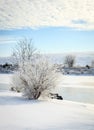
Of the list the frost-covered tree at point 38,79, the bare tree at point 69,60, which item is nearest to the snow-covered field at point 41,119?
the frost-covered tree at point 38,79

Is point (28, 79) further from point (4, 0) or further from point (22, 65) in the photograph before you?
point (4, 0)

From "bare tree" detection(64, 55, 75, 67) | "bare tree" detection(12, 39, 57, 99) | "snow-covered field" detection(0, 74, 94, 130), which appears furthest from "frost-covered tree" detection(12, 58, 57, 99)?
"bare tree" detection(64, 55, 75, 67)

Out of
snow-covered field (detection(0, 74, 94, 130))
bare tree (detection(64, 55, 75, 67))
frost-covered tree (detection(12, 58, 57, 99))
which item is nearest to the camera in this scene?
snow-covered field (detection(0, 74, 94, 130))

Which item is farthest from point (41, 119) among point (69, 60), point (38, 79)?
point (69, 60)

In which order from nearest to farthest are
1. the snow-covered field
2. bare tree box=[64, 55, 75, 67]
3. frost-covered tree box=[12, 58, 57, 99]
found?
1. the snow-covered field
2. frost-covered tree box=[12, 58, 57, 99]
3. bare tree box=[64, 55, 75, 67]

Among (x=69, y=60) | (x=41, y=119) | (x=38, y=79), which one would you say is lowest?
(x=41, y=119)

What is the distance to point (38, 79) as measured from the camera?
17.4 feet

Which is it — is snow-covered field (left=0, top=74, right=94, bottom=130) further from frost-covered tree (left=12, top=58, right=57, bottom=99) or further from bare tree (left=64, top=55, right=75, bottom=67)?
bare tree (left=64, top=55, right=75, bottom=67)

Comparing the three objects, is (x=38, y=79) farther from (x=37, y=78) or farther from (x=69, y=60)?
(x=69, y=60)

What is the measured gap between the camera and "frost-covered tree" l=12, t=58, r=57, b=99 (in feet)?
17.2

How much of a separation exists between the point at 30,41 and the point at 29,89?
233 inches

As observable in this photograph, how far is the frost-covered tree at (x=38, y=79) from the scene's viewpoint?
5.25 m

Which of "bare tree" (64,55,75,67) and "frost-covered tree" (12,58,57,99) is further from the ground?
"bare tree" (64,55,75,67)

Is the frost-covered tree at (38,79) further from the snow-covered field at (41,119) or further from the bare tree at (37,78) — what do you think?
the snow-covered field at (41,119)
